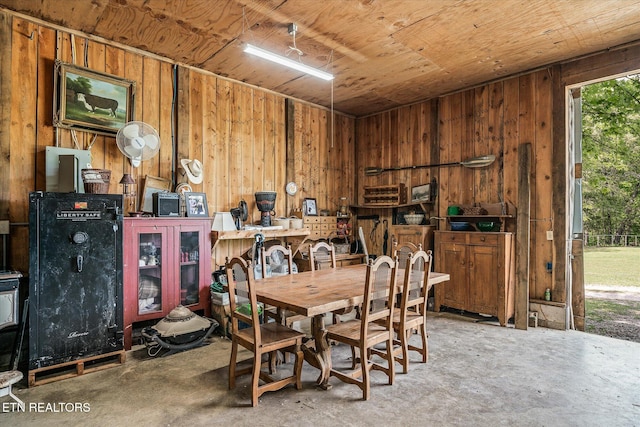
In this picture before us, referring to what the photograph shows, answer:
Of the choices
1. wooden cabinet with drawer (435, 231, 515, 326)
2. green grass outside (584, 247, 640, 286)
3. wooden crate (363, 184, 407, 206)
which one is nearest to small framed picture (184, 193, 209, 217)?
wooden crate (363, 184, 407, 206)

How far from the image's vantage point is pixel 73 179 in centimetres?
314

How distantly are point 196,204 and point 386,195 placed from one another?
3.04 m

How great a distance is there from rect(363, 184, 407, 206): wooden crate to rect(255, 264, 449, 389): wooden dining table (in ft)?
8.23

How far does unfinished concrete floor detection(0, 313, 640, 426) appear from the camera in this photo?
7.15 feet

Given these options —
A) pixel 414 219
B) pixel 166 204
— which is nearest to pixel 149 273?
pixel 166 204

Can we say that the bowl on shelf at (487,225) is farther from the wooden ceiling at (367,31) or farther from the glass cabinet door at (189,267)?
the glass cabinet door at (189,267)

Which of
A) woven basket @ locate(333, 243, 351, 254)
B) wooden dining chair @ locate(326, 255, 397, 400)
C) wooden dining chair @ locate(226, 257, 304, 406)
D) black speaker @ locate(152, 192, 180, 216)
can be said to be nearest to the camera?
wooden dining chair @ locate(226, 257, 304, 406)

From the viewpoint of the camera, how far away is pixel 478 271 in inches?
171

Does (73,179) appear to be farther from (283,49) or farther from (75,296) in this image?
(283,49)

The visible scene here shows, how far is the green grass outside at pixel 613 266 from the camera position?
7.32 m

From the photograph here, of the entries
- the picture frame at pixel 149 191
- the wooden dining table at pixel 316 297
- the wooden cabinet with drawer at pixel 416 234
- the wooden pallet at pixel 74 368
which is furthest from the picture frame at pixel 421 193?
the wooden pallet at pixel 74 368

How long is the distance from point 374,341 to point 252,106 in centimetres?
361

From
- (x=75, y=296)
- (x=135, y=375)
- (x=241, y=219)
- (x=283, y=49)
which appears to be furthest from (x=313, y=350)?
(x=283, y=49)

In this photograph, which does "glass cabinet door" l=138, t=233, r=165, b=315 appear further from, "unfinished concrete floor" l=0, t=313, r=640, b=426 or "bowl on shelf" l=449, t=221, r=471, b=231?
"bowl on shelf" l=449, t=221, r=471, b=231
